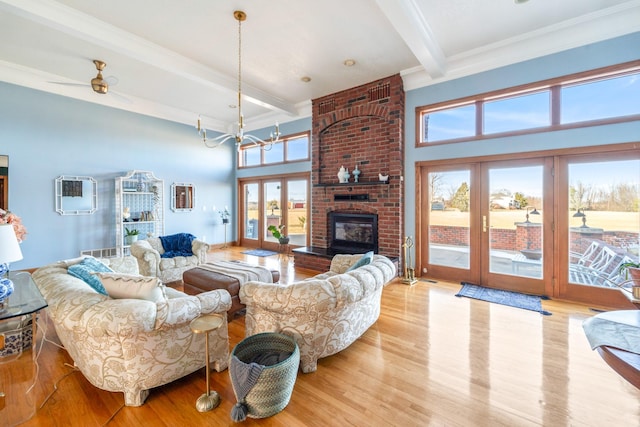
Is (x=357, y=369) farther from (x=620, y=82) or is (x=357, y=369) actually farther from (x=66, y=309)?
(x=620, y=82)

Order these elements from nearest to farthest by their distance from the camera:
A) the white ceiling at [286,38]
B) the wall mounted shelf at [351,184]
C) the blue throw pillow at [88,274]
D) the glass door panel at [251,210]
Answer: the blue throw pillow at [88,274], the white ceiling at [286,38], the wall mounted shelf at [351,184], the glass door panel at [251,210]

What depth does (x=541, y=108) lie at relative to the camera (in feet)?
12.8

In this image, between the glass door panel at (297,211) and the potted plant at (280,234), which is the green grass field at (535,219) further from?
the potted plant at (280,234)

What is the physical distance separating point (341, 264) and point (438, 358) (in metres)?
1.43

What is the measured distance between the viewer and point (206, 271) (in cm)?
356

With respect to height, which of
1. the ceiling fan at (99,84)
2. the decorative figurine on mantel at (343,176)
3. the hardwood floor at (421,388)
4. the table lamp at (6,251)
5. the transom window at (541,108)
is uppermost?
the ceiling fan at (99,84)

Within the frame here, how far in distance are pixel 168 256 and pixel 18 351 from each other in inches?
91.6

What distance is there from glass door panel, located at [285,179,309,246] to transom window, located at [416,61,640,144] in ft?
10.3

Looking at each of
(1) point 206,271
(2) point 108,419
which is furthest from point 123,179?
(2) point 108,419

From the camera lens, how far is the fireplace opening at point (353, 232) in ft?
17.3

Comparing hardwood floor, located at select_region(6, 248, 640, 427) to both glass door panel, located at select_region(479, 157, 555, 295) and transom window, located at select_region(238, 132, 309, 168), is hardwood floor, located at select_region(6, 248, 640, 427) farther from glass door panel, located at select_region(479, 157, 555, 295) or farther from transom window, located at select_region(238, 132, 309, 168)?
transom window, located at select_region(238, 132, 309, 168)

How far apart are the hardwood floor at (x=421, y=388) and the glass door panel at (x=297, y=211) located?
412 centimetres

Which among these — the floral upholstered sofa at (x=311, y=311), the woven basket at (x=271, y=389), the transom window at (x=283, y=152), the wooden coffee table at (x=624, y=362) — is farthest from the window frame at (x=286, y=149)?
the wooden coffee table at (x=624, y=362)

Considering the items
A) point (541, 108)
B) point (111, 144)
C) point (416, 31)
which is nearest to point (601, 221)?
point (541, 108)
